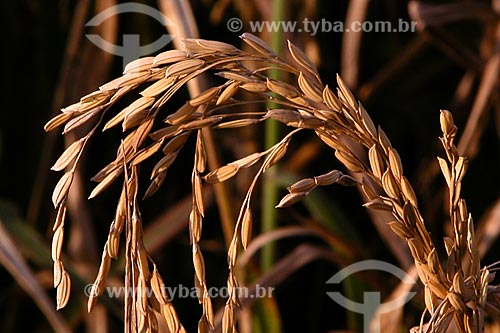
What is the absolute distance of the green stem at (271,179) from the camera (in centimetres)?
100

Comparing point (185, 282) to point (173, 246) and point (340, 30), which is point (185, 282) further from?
point (340, 30)

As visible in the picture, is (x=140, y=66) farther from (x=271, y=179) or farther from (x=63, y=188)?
(x=271, y=179)

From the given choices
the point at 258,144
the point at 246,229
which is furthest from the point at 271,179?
the point at 246,229

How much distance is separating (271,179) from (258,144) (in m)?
0.25

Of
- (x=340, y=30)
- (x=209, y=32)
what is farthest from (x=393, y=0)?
(x=209, y=32)

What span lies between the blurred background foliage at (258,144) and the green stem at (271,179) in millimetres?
20

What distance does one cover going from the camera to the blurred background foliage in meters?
1.15

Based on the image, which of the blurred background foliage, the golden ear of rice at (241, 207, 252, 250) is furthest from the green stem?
the golden ear of rice at (241, 207, 252, 250)

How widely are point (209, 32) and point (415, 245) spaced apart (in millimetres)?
1020

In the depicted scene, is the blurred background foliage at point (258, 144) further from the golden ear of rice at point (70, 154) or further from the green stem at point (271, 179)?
the golden ear of rice at point (70, 154)

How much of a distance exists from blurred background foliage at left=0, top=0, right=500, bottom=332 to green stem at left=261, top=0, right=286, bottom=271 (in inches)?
0.8

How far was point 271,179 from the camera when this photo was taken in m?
1.05

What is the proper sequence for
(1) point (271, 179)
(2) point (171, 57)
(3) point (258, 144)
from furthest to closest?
(3) point (258, 144), (1) point (271, 179), (2) point (171, 57)

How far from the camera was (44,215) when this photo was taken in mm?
1347
